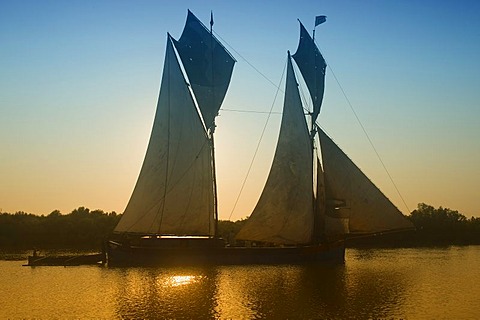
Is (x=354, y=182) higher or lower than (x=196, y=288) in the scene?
higher

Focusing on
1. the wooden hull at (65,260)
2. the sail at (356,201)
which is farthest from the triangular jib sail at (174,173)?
the sail at (356,201)

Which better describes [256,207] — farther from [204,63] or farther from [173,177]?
[204,63]

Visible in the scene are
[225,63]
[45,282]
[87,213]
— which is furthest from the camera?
[87,213]

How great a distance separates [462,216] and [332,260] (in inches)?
2963

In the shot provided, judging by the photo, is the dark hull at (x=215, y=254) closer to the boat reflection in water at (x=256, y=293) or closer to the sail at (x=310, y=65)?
the boat reflection in water at (x=256, y=293)

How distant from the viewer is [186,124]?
60125 millimetres

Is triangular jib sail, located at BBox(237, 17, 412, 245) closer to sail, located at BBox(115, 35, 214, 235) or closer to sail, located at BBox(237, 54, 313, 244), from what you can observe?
sail, located at BBox(237, 54, 313, 244)

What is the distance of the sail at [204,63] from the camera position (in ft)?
207

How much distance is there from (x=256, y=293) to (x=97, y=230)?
73413 millimetres

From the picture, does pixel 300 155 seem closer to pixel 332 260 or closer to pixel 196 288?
pixel 332 260

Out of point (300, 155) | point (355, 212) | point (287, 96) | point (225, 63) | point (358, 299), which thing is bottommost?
point (358, 299)

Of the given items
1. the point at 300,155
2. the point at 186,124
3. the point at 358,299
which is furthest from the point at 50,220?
the point at 358,299

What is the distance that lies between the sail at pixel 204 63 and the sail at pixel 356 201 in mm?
13312

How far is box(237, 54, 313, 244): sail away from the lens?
2258 inches
